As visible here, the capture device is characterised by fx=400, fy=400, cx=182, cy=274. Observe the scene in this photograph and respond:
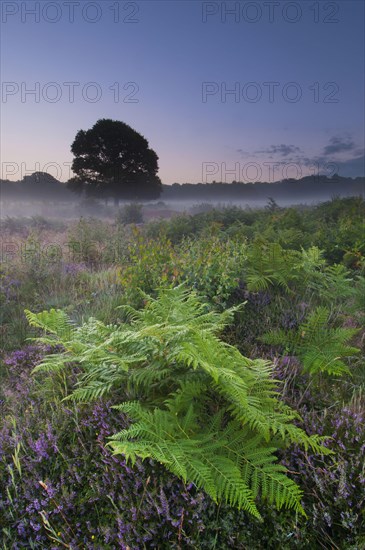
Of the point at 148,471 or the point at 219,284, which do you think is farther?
the point at 219,284

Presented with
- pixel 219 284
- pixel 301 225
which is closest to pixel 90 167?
pixel 301 225

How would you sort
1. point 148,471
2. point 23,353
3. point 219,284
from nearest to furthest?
point 148,471
point 23,353
point 219,284

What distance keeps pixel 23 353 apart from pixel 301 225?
26.9 ft

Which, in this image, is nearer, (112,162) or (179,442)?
(179,442)

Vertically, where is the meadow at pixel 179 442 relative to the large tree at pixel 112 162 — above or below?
below

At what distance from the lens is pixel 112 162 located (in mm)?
24969

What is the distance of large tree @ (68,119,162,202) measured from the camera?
80.3ft

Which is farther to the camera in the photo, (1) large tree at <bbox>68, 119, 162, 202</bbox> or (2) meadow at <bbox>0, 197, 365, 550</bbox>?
(1) large tree at <bbox>68, 119, 162, 202</bbox>

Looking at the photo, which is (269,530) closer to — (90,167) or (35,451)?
(35,451)

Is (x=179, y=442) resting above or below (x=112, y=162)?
below

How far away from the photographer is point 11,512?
2314 millimetres

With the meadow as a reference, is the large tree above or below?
above

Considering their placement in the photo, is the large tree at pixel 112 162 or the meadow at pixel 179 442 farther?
the large tree at pixel 112 162

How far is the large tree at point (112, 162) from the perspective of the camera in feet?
80.3
